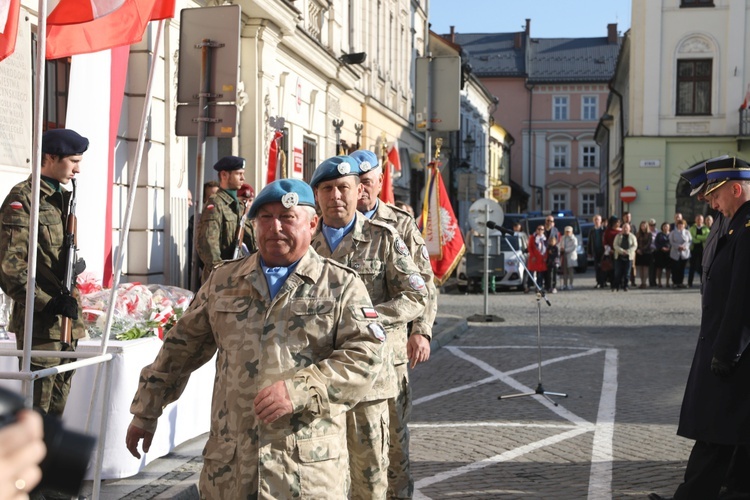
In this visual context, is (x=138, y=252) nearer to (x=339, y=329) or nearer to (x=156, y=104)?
(x=156, y=104)

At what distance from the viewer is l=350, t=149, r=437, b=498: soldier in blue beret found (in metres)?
5.79

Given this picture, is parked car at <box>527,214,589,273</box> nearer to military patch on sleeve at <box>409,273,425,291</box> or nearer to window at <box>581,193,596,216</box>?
military patch on sleeve at <box>409,273,425,291</box>

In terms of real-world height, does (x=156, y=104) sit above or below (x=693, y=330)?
above

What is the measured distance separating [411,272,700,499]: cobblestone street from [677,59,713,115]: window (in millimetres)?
22844

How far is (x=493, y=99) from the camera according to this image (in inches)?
2795

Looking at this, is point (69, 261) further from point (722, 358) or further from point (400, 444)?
point (722, 358)

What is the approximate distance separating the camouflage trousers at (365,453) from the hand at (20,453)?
12.0 feet

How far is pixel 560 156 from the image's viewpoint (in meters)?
90.1

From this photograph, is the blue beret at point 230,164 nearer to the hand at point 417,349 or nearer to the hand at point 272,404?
the hand at point 417,349

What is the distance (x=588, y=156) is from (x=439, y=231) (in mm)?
75181

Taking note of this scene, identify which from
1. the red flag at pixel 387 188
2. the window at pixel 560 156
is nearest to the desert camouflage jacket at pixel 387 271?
the red flag at pixel 387 188

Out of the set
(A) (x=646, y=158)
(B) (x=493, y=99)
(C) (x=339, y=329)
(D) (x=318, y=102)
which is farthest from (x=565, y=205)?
(C) (x=339, y=329)

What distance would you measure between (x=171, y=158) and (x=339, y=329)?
8.88 metres

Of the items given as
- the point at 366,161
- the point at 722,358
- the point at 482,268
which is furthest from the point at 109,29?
the point at 482,268
